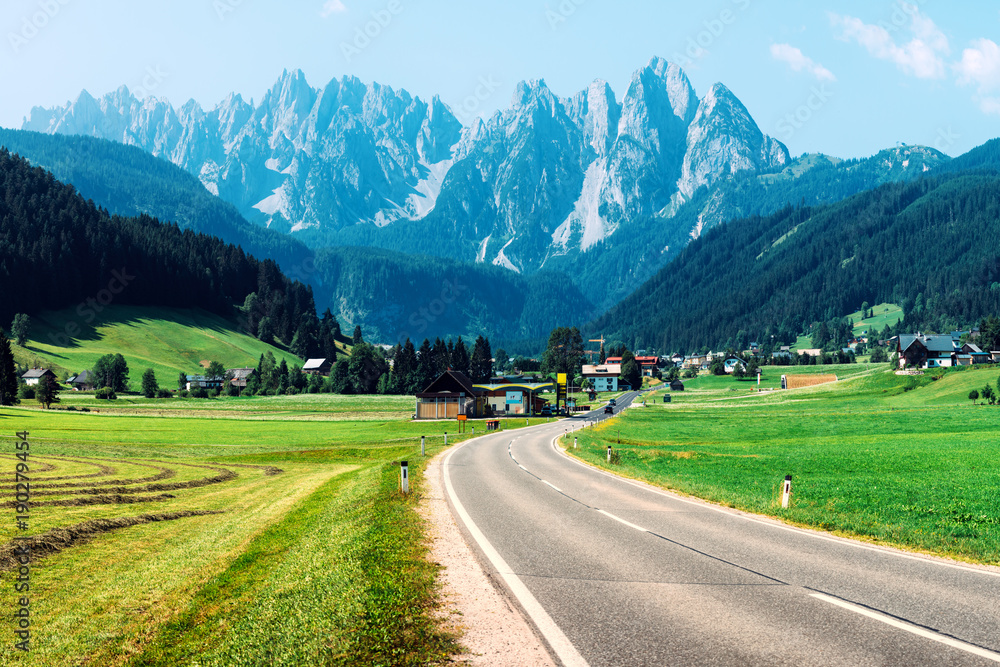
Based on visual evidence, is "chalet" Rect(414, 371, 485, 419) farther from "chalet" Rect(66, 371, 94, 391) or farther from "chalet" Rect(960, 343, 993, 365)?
"chalet" Rect(960, 343, 993, 365)

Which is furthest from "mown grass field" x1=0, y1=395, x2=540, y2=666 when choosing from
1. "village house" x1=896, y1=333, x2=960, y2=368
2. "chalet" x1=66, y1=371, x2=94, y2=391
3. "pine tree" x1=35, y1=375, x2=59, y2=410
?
"village house" x1=896, y1=333, x2=960, y2=368

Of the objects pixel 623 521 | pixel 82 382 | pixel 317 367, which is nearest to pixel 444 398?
pixel 623 521

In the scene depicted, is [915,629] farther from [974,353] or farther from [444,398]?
[974,353]

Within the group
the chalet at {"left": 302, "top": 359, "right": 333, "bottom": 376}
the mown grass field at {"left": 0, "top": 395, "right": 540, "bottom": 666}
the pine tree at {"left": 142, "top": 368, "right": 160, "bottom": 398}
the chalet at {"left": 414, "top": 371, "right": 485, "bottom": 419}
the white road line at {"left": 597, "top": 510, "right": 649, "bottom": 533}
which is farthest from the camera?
the chalet at {"left": 302, "top": 359, "right": 333, "bottom": 376}

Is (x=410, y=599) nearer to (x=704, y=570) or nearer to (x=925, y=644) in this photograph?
(x=704, y=570)

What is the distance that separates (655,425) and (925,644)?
234 feet

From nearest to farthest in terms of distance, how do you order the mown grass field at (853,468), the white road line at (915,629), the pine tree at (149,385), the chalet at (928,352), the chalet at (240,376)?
the white road line at (915,629) → the mown grass field at (853,468) → the pine tree at (149,385) → the chalet at (928,352) → the chalet at (240,376)

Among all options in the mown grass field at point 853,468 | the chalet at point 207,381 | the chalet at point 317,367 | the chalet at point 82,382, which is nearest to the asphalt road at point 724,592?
the mown grass field at point 853,468

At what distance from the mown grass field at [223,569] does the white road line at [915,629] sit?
231 inches

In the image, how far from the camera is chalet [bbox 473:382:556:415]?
380 ft

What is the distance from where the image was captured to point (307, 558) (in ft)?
41.9

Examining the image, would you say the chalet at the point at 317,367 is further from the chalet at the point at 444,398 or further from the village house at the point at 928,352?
the village house at the point at 928,352

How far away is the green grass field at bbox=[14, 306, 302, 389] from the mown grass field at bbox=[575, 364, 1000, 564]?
5354 inches

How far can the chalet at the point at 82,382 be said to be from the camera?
146 metres
